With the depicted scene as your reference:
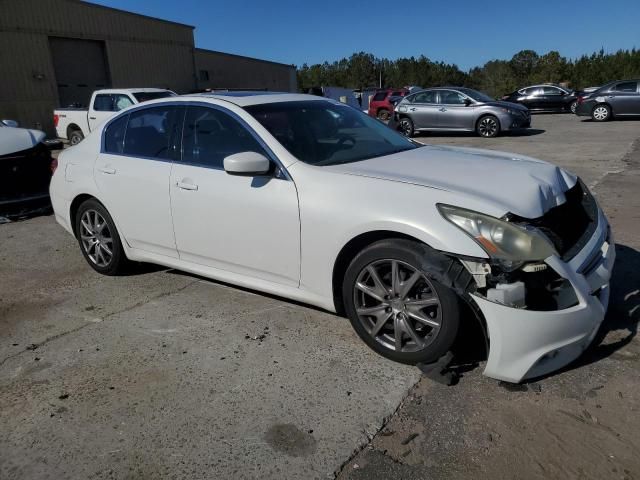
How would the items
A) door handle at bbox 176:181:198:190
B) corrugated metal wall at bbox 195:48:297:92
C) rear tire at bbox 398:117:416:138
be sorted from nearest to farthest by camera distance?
1. door handle at bbox 176:181:198:190
2. rear tire at bbox 398:117:416:138
3. corrugated metal wall at bbox 195:48:297:92

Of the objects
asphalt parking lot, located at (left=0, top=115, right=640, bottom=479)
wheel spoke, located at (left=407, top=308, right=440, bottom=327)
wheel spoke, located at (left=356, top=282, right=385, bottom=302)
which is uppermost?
wheel spoke, located at (left=356, top=282, right=385, bottom=302)

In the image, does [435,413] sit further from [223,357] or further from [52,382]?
[52,382]

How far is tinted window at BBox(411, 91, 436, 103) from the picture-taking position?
17.0m

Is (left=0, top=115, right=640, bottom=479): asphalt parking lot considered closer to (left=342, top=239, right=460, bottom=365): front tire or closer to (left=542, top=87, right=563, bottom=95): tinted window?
(left=342, top=239, right=460, bottom=365): front tire

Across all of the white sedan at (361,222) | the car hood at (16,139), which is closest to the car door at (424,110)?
the car hood at (16,139)

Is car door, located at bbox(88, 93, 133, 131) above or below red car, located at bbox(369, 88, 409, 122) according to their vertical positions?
above

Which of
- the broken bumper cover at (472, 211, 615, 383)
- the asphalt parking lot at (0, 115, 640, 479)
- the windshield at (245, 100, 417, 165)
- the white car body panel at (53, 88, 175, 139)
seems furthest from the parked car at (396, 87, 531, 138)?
the broken bumper cover at (472, 211, 615, 383)

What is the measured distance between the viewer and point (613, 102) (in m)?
19.3

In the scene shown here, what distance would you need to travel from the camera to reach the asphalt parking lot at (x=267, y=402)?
2340 millimetres

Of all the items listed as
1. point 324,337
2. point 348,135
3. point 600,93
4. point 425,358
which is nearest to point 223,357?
point 324,337

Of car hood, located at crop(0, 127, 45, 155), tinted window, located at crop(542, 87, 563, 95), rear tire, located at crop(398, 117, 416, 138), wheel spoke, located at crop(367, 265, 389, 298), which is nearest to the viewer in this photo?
wheel spoke, located at crop(367, 265, 389, 298)

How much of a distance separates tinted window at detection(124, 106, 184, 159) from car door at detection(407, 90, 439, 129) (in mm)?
13819

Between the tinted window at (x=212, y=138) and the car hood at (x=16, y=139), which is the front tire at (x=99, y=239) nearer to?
the tinted window at (x=212, y=138)

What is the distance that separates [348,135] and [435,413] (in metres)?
2.19
